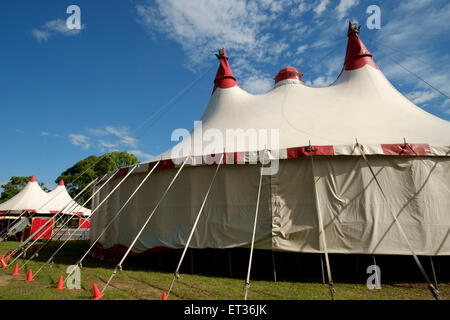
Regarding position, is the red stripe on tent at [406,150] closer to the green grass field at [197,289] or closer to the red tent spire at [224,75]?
the green grass field at [197,289]

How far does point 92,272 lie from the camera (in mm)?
5859

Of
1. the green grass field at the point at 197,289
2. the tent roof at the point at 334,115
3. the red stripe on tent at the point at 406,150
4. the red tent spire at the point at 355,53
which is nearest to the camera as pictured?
the green grass field at the point at 197,289

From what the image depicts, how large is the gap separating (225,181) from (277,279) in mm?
2181

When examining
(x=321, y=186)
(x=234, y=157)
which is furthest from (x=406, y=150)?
(x=234, y=157)

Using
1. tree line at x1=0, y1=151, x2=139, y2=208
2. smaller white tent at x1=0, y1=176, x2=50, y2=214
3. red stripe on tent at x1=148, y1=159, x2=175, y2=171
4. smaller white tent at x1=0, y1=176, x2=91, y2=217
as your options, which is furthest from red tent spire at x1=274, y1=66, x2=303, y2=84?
tree line at x1=0, y1=151, x2=139, y2=208

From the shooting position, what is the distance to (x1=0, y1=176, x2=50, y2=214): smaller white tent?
16766 millimetres

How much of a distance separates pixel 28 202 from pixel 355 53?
785 inches

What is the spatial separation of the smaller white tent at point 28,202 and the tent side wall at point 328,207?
1526 centimetres

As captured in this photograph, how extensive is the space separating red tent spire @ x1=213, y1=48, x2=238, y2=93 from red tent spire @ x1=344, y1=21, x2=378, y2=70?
3683 millimetres

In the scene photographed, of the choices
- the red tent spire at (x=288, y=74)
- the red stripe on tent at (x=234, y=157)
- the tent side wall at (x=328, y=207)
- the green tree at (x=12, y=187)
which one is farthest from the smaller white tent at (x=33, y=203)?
the green tree at (x=12, y=187)

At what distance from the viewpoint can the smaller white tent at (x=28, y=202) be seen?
16766 millimetres
